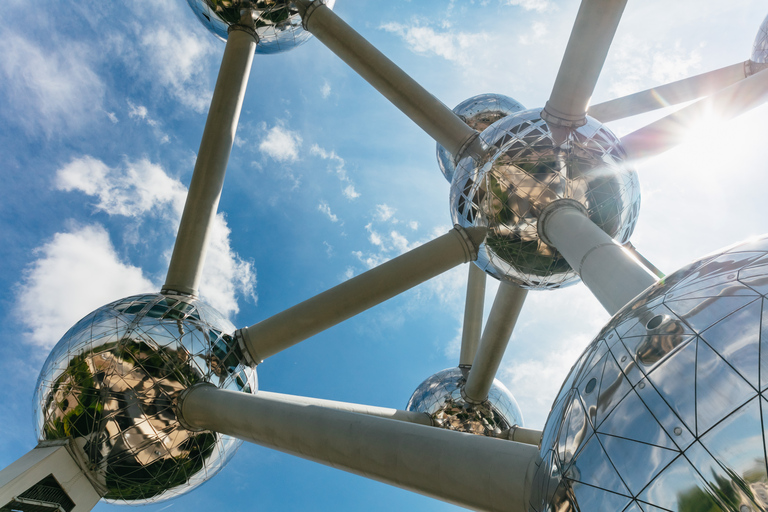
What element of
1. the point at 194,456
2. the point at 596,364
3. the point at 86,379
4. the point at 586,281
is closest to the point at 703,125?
the point at 586,281

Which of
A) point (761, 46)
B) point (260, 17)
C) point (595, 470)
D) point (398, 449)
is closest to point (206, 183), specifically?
point (260, 17)

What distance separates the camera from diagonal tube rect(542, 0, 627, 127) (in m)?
5.00

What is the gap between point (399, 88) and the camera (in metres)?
7.04

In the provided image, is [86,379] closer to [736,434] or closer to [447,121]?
[447,121]

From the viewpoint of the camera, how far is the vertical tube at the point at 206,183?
687 centimetres

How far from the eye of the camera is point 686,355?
5.73 feet

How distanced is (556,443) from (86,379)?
5442mm

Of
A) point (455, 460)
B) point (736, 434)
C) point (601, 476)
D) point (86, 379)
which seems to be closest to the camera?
point (736, 434)

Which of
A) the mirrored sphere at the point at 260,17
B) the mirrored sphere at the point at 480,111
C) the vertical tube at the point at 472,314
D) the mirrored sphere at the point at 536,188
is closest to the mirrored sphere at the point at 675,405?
the mirrored sphere at the point at 536,188

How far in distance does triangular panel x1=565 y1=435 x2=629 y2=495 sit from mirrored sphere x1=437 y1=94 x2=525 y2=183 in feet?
33.7

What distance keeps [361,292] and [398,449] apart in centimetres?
304

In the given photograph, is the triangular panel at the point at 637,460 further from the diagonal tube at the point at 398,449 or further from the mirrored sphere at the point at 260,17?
the mirrored sphere at the point at 260,17

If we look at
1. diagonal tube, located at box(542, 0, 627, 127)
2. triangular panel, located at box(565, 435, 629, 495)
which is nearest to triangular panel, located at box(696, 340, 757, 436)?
triangular panel, located at box(565, 435, 629, 495)

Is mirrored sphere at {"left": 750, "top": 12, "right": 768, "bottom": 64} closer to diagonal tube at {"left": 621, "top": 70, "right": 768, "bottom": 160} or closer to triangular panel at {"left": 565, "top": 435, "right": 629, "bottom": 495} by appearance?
diagonal tube at {"left": 621, "top": 70, "right": 768, "bottom": 160}
